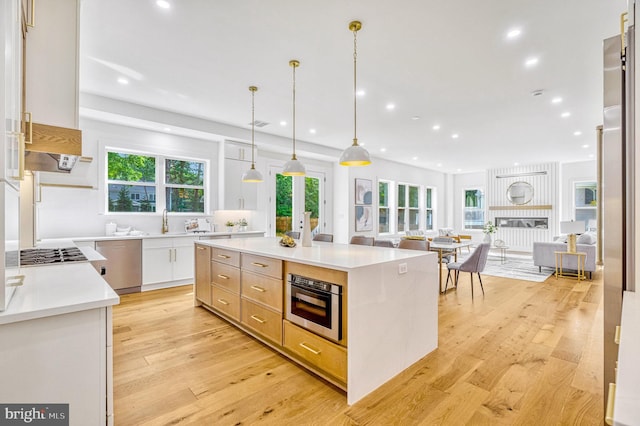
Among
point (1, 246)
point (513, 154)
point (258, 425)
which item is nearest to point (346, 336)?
point (258, 425)

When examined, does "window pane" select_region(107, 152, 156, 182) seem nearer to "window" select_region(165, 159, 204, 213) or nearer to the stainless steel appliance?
"window" select_region(165, 159, 204, 213)

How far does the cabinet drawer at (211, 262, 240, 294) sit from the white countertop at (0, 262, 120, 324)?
1.42m

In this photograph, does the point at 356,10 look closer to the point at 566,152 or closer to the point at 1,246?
the point at 1,246

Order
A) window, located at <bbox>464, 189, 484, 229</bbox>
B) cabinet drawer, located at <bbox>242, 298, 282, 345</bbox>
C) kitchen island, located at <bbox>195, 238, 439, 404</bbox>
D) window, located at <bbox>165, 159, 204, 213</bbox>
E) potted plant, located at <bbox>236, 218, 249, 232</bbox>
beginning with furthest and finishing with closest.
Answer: window, located at <bbox>464, 189, 484, 229</bbox> < potted plant, located at <bbox>236, 218, 249, 232</bbox> < window, located at <bbox>165, 159, 204, 213</bbox> < cabinet drawer, located at <bbox>242, 298, 282, 345</bbox> < kitchen island, located at <bbox>195, 238, 439, 404</bbox>

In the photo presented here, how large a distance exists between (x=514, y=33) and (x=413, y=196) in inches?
306

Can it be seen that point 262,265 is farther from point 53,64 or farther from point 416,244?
point 416,244

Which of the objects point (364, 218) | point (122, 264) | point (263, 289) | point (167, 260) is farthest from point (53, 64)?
point (364, 218)

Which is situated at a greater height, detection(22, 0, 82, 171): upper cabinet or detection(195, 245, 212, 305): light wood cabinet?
detection(22, 0, 82, 171): upper cabinet

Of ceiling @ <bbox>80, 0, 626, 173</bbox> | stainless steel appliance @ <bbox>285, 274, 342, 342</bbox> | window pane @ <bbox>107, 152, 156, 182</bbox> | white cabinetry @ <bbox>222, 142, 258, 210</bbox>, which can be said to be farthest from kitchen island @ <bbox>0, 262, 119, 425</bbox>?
white cabinetry @ <bbox>222, 142, 258, 210</bbox>

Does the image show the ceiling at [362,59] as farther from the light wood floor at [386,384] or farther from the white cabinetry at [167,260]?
the light wood floor at [386,384]

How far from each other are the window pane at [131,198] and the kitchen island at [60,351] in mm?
4030

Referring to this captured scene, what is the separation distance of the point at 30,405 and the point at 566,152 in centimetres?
1010

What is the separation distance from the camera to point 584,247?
5.72 m

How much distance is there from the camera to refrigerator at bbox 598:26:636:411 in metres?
1.24
